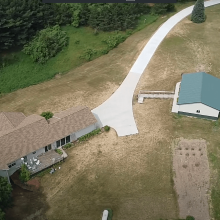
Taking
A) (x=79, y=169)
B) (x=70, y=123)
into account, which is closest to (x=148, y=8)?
(x=70, y=123)

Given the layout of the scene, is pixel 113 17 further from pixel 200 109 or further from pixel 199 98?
pixel 200 109

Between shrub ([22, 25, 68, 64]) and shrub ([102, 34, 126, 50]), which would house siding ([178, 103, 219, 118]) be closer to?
shrub ([102, 34, 126, 50])

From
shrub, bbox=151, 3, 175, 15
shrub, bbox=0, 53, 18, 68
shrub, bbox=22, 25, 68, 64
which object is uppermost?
shrub, bbox=151, 3, 175, 15

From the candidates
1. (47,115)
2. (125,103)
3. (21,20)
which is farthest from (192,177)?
(21,20)

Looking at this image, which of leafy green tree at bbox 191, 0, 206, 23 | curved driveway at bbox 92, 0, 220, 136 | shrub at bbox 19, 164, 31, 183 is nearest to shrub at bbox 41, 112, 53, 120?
curved driveway at bbox 92, 0, 220, 136

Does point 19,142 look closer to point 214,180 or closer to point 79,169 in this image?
point 79,169
